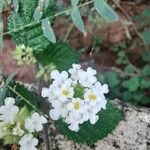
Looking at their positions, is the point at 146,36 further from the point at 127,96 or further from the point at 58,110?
the point at 58,110

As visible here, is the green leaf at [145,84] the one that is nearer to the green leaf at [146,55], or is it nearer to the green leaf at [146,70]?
the green leaf at [146,70]

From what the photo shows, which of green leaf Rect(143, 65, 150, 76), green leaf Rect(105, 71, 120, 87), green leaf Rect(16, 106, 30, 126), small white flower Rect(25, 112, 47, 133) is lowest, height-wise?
green leaf Rect(143, 65, 150, 76)

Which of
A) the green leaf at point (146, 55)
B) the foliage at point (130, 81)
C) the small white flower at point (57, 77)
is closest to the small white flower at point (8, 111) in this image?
the small white flower at point (57, 77)

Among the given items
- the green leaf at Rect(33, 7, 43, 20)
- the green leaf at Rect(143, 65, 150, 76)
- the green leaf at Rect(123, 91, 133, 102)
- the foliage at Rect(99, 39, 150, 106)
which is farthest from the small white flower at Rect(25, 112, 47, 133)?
the green leaf at Rect(143, 65, 150, 76)

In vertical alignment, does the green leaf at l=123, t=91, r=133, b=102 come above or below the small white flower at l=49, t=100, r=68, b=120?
below

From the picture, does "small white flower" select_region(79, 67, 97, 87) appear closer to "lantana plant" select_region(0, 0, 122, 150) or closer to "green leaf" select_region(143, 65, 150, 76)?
"lantana plant" select_region(0, 0, 122, 150)

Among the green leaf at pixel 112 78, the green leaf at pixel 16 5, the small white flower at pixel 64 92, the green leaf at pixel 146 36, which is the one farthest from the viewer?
the green leaf at pixel 146 36

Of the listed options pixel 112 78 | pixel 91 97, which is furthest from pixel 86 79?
pixel 112 78
